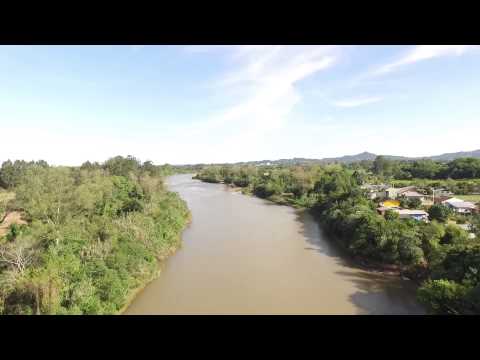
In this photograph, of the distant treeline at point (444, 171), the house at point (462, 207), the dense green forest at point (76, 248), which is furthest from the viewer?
the distant treeline at point (444, 171)

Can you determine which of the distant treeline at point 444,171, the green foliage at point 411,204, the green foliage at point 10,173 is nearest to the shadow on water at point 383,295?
the green foliage at point 411,204

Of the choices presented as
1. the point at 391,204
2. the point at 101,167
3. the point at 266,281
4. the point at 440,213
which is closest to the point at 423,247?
the point at 440,213

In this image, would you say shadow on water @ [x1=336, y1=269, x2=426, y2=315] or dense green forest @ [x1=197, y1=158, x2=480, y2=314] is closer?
dense green forest @ [x1=197, y1=158, x2=480, y2=314]

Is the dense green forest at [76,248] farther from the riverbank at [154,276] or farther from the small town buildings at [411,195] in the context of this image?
the small town buildings at [411,195]

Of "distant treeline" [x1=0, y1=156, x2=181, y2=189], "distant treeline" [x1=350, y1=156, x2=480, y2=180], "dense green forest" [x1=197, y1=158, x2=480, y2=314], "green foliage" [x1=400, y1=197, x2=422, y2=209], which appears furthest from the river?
"distant treeline" [x1=350, y1=156, x2=480, y2=180]

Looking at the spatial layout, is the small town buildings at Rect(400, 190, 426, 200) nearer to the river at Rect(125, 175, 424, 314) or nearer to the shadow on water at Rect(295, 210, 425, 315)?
the river at Rect(125, 175, 424, 314)
